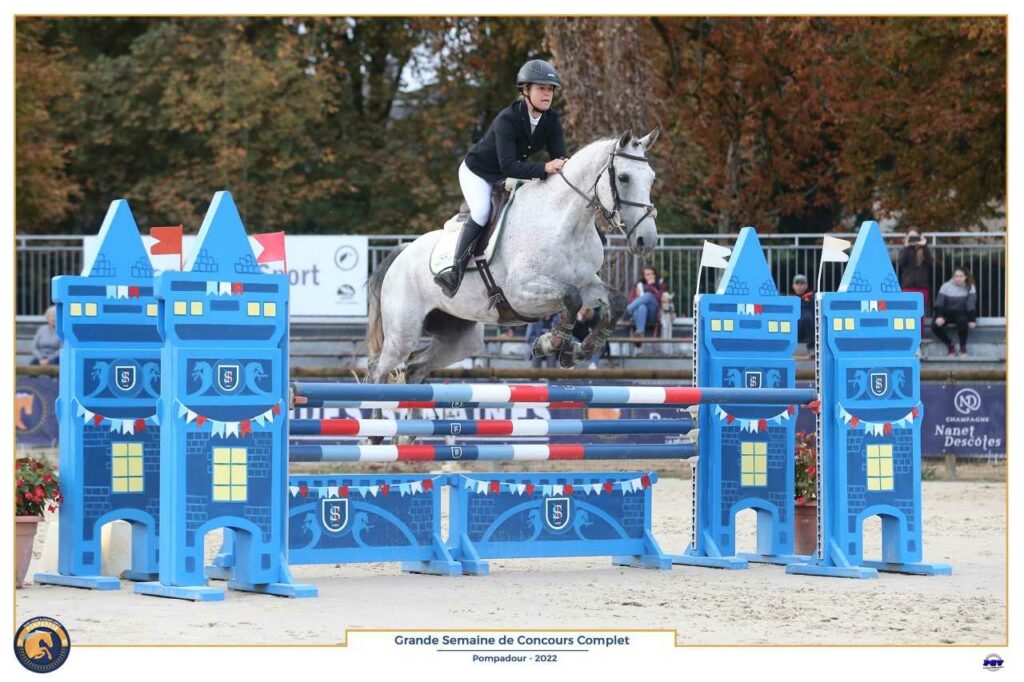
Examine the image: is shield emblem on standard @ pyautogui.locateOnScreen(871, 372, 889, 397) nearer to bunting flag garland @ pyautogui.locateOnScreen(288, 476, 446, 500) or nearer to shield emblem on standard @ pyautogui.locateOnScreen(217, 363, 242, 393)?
bunting flag garland @ pyautogui.locateOnScreen(288, 476, 446, 500)

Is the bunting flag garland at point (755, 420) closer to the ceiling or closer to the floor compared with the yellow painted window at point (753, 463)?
closer to the ceiling

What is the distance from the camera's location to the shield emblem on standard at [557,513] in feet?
24.4

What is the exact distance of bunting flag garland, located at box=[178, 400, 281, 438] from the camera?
6117 millimetres

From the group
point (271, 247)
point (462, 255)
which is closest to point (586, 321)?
point (462, 255)

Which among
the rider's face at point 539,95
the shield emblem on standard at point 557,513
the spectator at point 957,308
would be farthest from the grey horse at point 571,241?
the spectator at point 957,308

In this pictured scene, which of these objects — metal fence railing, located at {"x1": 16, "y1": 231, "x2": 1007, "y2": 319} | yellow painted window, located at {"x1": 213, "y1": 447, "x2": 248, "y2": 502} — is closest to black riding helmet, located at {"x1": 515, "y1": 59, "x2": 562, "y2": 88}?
yellow painted window, located at {"x1": 213, "y1": 447, "x2": 248, "y2": 502}

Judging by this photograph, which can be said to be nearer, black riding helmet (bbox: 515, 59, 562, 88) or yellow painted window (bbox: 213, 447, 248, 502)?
yellow painted window (bbox: 213, 447, 248, 502)

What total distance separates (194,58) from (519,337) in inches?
352

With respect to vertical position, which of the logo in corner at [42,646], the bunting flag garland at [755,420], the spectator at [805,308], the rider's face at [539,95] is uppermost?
the rider's face at [539,95]

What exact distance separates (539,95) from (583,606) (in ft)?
8.30

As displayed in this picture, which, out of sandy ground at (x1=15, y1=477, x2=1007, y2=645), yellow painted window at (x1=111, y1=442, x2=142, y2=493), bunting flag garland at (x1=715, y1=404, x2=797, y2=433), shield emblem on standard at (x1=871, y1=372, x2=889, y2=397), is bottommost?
sandy ground at (x1=15, y1=477, x2=1007, y2=645)

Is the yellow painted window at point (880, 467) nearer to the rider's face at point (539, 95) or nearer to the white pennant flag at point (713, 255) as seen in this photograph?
the white pennant flag at point (713, 255)

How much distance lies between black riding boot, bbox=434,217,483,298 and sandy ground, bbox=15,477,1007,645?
1.46 metres

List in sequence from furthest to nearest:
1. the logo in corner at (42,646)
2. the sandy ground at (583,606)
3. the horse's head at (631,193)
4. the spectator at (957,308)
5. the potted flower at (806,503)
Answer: the spectator at (957,308) < the potted flower at (806,503) < the horse's head at (631,193) < the sandy ground at (583,606) < the logo in corner at (42,646)
